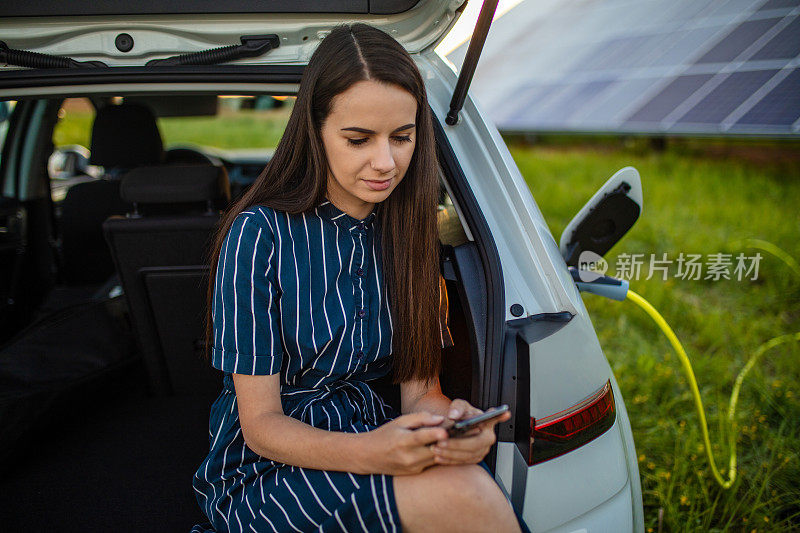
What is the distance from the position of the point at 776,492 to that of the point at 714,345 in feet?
3.91

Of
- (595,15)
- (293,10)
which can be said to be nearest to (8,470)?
(293,10)

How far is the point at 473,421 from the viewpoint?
40.4 inches

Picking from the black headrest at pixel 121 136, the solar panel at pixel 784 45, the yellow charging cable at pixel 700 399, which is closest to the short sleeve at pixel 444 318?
the yellow charging cable at pixel 700 399

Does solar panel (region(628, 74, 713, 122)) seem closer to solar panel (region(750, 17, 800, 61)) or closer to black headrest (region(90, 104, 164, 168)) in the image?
solar panel (region(750, 17, 800, 61))

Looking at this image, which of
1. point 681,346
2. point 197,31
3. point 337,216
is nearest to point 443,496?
point 337,216

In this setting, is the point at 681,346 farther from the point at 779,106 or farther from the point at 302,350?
the point at 779,106

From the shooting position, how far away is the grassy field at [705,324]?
2.22 metres

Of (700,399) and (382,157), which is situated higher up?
(382,157)

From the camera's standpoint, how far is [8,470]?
190 cm

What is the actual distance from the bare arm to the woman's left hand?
0.07 ft

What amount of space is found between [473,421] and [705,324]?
2989 millimetres

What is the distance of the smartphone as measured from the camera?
1027 millimetres

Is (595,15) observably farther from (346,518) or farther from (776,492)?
(346,518)

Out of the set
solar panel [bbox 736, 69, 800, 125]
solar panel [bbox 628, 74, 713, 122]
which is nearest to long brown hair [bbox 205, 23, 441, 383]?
solar panel [bbox 736, 69, 800, 125]
